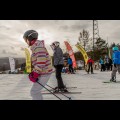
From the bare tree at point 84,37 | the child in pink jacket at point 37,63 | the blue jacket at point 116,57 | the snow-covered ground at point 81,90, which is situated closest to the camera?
the child in pink jacket at point 37,63

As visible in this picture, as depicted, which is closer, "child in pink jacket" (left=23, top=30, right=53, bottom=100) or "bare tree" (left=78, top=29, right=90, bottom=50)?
"child in pink jacket" (left=23, top=30, right=53, bottom=100)

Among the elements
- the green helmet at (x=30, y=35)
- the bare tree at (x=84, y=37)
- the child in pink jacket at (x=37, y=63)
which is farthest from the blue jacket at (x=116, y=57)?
the bare tree at (x=84, y=37)

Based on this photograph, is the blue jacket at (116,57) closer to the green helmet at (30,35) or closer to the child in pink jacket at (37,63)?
the child in pink jacket at (37,63)

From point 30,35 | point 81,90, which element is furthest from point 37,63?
point 81,90

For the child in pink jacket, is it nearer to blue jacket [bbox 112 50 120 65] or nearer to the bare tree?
blue jacket [bbox 112 50 120 65]

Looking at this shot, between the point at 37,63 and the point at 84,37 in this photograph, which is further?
the point at 84,37

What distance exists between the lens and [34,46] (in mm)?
6336

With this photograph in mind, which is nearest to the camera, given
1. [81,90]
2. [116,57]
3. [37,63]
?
[37,63]

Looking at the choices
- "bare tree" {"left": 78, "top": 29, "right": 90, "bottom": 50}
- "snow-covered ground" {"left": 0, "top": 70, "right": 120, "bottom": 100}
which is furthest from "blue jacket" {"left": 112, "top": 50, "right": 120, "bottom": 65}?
"bare tree" {"left": 78, "top": 29, "right": 90, "bottom": 50}

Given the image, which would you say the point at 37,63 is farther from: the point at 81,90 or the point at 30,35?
the point at 81,90
